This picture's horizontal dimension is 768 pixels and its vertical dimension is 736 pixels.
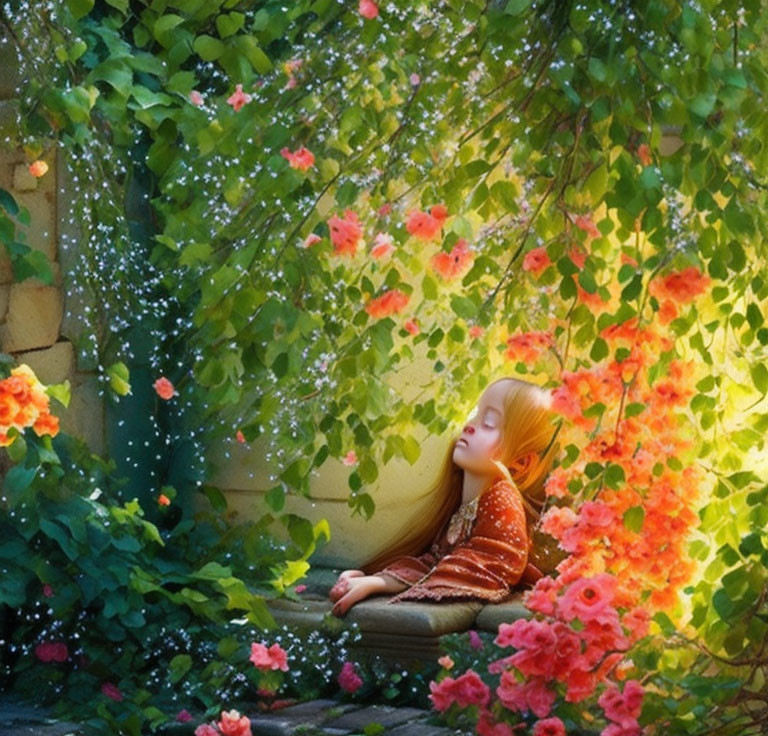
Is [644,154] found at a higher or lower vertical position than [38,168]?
lower

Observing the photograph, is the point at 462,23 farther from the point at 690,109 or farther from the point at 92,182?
the point at 92,182

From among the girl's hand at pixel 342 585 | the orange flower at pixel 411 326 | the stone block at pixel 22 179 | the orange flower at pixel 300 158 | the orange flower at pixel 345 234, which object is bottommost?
the girl's hand at pixel 342 585

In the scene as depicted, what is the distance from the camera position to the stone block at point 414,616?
→ 464 centimetres

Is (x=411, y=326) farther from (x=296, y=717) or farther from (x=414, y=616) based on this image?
(x=296, y=717)

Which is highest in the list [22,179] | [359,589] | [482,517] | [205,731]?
[22,179]

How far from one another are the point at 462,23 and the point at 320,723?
177 centimetres

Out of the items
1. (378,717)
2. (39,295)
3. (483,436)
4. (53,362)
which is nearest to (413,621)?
(378,717)

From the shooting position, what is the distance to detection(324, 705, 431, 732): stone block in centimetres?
434

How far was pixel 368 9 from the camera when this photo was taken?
365cm

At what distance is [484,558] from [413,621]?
317 millimetres

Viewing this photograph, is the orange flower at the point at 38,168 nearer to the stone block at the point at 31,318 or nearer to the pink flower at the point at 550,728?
the stone block at the point at 31,318

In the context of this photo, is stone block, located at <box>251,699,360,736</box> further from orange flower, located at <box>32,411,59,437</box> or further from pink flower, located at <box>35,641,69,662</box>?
orange flower, located at <box>32,411,59,437</box>

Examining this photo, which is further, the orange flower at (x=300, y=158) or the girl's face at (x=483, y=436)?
the girl's face at (x=483, y=436)

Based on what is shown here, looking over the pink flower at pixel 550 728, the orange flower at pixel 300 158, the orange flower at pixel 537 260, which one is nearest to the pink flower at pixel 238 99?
the orange flower at pixel 300 158
